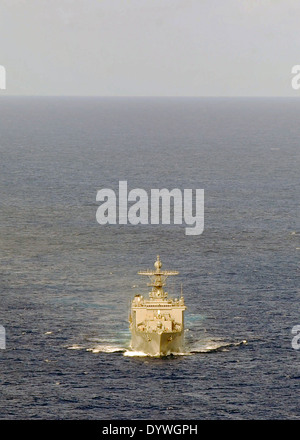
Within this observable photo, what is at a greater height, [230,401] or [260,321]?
[260,321]

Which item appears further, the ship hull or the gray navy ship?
the gray navy ship

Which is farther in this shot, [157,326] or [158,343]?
[157,326]

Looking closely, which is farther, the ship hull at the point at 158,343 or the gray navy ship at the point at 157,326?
the gray navy ship at the point at 157,326
